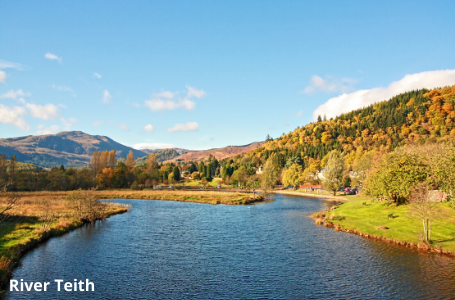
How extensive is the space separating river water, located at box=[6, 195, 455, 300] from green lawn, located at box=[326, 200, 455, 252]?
3.44 metres

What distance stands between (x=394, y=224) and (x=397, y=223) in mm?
623

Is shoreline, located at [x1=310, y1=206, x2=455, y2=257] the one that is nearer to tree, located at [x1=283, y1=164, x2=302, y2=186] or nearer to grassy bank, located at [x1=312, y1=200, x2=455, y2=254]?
grassy bank, located at [x1=312, y1=200, x2=455, y2=254]

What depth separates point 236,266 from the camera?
30734mm

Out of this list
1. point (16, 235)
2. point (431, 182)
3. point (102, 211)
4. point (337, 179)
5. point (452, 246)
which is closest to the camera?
point (452, 246)

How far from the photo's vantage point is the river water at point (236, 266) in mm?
24234

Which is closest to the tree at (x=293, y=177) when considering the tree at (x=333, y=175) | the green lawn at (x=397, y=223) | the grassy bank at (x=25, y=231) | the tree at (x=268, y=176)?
the tree at (x=268, y=176)

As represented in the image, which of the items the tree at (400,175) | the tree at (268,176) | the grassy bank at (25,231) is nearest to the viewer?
the grassy bank at (25,231)

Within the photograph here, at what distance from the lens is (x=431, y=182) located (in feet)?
159

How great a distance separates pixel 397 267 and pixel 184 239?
27.4m

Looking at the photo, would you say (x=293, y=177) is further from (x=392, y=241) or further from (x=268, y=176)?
(x=392, y=241)

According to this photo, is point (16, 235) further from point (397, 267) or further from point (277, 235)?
point (397, 267)

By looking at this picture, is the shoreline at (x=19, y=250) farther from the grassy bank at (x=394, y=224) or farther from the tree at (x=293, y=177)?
the tree at (x=293, y=177)

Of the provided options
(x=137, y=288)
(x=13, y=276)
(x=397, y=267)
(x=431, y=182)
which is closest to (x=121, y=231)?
(x=13, y=276)

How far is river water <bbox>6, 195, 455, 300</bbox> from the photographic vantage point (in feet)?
79.5
